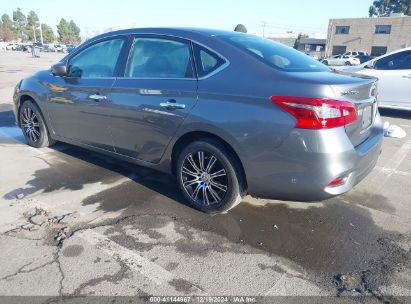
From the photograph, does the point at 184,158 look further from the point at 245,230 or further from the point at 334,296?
the point at 334,296

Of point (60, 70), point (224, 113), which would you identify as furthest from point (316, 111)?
point (60, 70)

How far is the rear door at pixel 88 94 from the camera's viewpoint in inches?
162

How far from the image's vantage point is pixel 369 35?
6109 cm

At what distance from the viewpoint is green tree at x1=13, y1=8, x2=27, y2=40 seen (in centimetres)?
12781

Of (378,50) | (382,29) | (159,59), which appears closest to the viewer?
(159,59)

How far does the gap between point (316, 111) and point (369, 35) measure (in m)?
67.5

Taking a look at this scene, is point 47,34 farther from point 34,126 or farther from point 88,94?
point 88,94

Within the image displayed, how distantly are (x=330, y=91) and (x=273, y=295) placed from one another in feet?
5.25

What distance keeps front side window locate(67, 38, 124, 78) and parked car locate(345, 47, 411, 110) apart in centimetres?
626

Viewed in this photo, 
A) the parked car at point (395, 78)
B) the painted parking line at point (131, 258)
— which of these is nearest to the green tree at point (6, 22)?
the parked car at point (395, 78)

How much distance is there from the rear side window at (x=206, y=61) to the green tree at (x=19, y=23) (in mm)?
144671

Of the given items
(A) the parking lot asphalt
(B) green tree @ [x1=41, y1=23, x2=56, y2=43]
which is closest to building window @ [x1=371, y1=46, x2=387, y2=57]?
(A) the parking lot asphalt

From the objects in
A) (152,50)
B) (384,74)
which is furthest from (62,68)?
(384,74)

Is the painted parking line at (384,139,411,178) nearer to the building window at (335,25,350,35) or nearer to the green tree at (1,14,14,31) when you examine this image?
the building window at (335,25,350,35)
